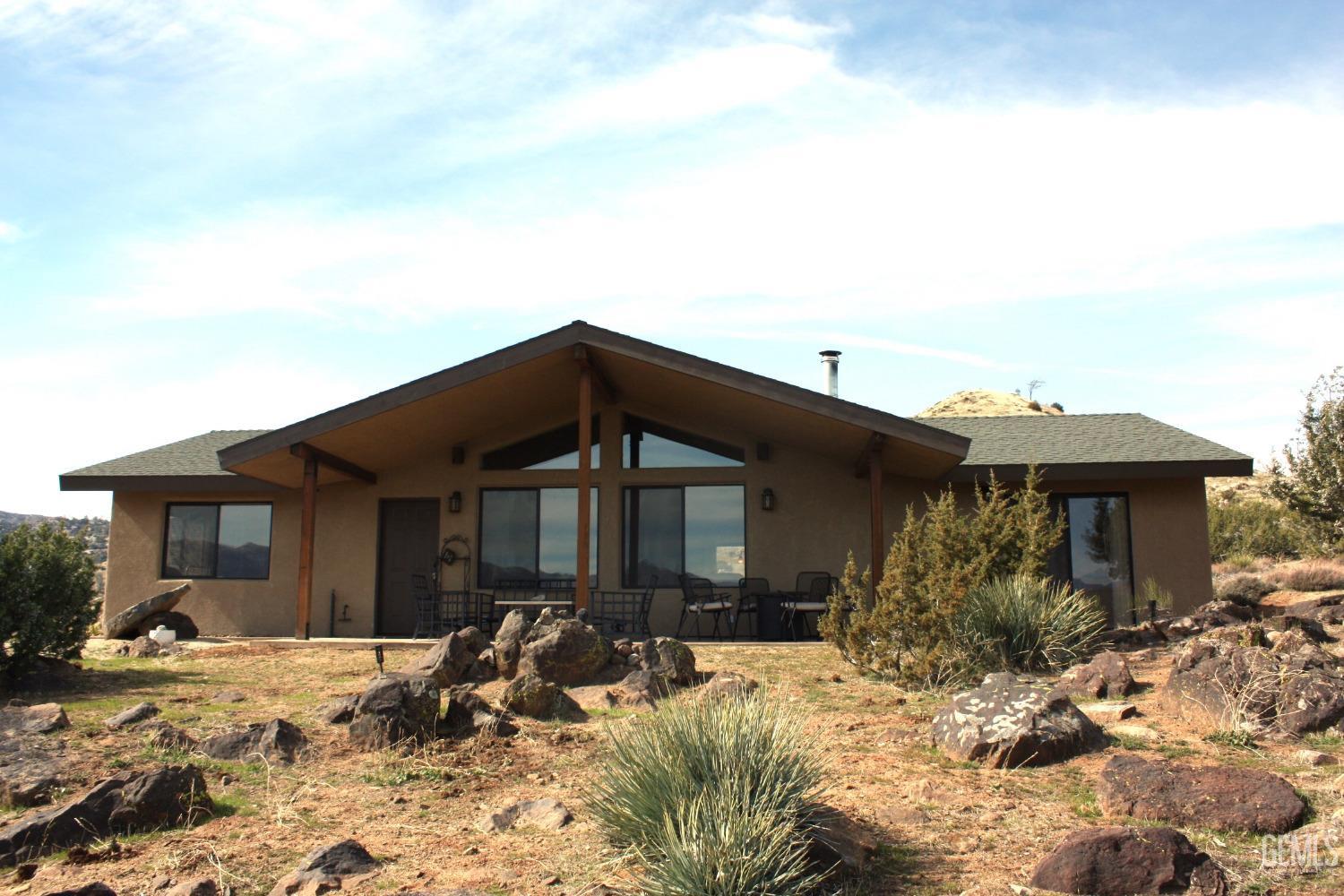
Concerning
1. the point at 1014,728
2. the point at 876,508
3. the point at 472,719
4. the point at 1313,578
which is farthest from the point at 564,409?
the point at 1313,578

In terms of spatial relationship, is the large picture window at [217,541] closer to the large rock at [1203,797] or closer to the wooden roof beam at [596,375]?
the wooden roof beam at [596,375]

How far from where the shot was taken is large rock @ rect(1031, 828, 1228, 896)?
3832mm

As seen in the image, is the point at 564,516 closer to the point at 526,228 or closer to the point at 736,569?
the point at 736,569

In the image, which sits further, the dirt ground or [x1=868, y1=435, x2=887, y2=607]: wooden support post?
[x1=868, y1=435, x2=887, y2=607]: wooden support post

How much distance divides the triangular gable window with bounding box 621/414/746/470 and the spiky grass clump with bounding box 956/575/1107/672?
5634 millimetres

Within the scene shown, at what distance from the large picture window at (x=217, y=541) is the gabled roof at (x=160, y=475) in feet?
2.16

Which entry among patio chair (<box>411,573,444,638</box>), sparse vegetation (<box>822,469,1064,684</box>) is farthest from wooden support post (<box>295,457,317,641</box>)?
sparse vegetation (<box>822,469,1064,684</box>)

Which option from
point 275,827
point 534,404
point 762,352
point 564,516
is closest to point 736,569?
point 564,516

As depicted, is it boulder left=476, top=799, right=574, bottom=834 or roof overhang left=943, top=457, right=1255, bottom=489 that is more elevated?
roof overhang left=943, top=457, right=1255, bottom=489

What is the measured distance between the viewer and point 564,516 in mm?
13898

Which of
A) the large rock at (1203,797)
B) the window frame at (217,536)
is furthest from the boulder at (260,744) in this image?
the window frame at (217,536)

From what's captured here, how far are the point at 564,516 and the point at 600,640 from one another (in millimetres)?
5458

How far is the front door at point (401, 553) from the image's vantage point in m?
14.2

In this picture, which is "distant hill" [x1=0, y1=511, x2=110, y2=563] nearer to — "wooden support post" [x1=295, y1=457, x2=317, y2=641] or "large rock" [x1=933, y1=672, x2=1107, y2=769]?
"wooden support post" [x1=295, y1=457, x2=317, y2=641]
